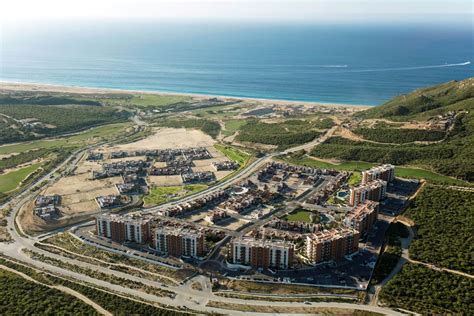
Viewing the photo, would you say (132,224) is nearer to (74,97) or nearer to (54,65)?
(74,97)

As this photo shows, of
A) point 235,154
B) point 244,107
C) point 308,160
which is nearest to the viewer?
point 308,160

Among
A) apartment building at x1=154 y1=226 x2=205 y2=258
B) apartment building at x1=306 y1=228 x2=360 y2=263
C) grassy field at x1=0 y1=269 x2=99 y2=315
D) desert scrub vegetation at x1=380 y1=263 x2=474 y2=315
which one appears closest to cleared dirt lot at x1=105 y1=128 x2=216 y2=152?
apartment building at x1=154 y1=226 x2=205 y2=258

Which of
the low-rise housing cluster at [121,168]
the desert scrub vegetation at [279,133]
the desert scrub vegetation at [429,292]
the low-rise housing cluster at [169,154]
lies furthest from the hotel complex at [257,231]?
the desert scrub vegetation at [279,133]

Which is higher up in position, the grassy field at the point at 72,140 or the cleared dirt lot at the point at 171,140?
the cleared dirt lot at the point at 171,140

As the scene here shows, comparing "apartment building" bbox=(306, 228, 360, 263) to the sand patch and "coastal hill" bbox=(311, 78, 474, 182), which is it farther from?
the sand patch

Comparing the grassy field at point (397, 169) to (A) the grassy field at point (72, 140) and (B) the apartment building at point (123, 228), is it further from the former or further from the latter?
(A) the grassy field at point (72, 140)

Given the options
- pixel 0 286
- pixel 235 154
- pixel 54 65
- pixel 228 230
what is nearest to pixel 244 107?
pixel 235 154
